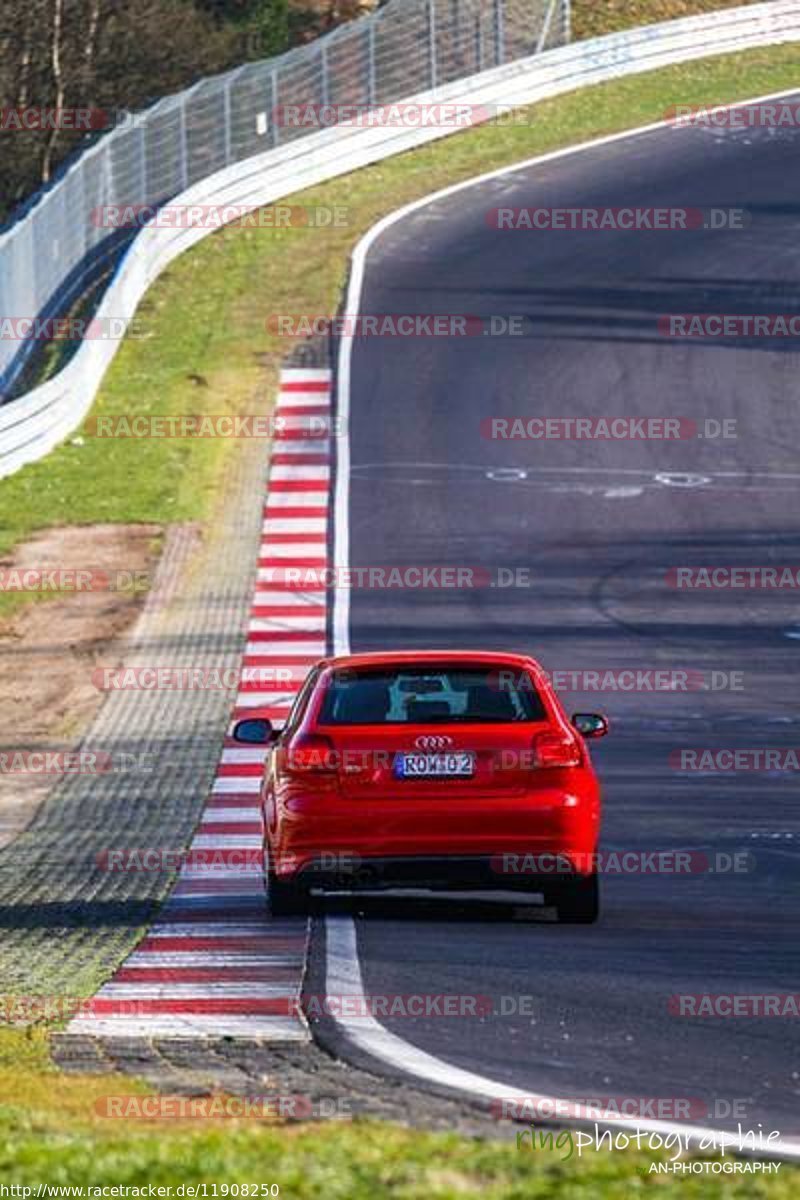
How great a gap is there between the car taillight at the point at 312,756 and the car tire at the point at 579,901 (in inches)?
52.6

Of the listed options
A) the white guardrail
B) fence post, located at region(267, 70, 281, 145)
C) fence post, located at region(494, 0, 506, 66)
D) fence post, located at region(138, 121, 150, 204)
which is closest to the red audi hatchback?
the white guardrail

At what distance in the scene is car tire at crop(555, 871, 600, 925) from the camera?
45.2ft

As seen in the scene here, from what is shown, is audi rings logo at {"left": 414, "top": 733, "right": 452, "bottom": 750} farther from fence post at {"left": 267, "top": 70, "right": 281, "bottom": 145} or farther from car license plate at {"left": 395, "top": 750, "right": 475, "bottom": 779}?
fence post at {"left": 267, "top": 70, "right": 281, "bottom": 145}

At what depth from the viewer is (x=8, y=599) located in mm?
28438

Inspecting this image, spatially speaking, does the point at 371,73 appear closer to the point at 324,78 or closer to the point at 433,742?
the point at 324,78

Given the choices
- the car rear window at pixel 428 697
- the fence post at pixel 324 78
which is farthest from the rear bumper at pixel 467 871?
the fence post at pixel 324 78

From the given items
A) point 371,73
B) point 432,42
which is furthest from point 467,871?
point 432,42

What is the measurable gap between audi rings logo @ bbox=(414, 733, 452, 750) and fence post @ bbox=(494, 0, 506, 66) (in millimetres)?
41651

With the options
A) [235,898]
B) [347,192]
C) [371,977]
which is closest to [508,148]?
[347,192]

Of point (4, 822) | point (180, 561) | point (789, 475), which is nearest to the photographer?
point (4, 822)

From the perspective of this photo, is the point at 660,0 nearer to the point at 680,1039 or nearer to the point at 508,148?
the point at 508,148

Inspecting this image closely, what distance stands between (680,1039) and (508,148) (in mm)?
42283

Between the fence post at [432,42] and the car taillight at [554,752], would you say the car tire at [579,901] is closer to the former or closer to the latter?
the car taillight at [554,752]

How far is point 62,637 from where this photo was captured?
1066 inches
